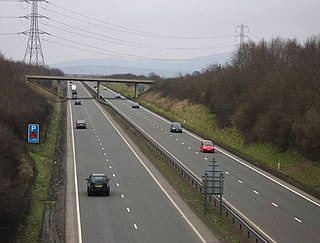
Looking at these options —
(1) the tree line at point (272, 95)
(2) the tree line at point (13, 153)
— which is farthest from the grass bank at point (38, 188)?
(1) the tree line at point (272, 95)

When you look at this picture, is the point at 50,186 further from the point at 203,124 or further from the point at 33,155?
the point at 203,124

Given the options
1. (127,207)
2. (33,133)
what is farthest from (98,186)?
(33,133)

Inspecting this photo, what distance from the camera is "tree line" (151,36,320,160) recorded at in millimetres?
49375

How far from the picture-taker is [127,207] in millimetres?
32750

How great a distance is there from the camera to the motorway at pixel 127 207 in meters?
26.3

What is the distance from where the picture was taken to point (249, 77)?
7988 cm

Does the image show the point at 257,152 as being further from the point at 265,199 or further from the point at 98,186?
the point at 98,186

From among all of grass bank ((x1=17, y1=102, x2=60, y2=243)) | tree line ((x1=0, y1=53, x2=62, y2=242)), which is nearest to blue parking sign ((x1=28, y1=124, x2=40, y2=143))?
tree line ((x1=0, y1=53, x2=62, y2=242))

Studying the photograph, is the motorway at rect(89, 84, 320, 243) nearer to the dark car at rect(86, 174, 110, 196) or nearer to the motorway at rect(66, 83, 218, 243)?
the motorway at rect(66, 83, 218, 243)

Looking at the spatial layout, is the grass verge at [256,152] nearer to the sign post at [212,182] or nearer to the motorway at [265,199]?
the motorway at [265,199]

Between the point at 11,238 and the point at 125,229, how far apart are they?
18.4 ft

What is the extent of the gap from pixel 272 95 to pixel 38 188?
31711 millimetres

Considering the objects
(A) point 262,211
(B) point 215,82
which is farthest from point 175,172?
(B) point 215,82

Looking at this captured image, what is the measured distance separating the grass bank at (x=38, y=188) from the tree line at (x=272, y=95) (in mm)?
19267
